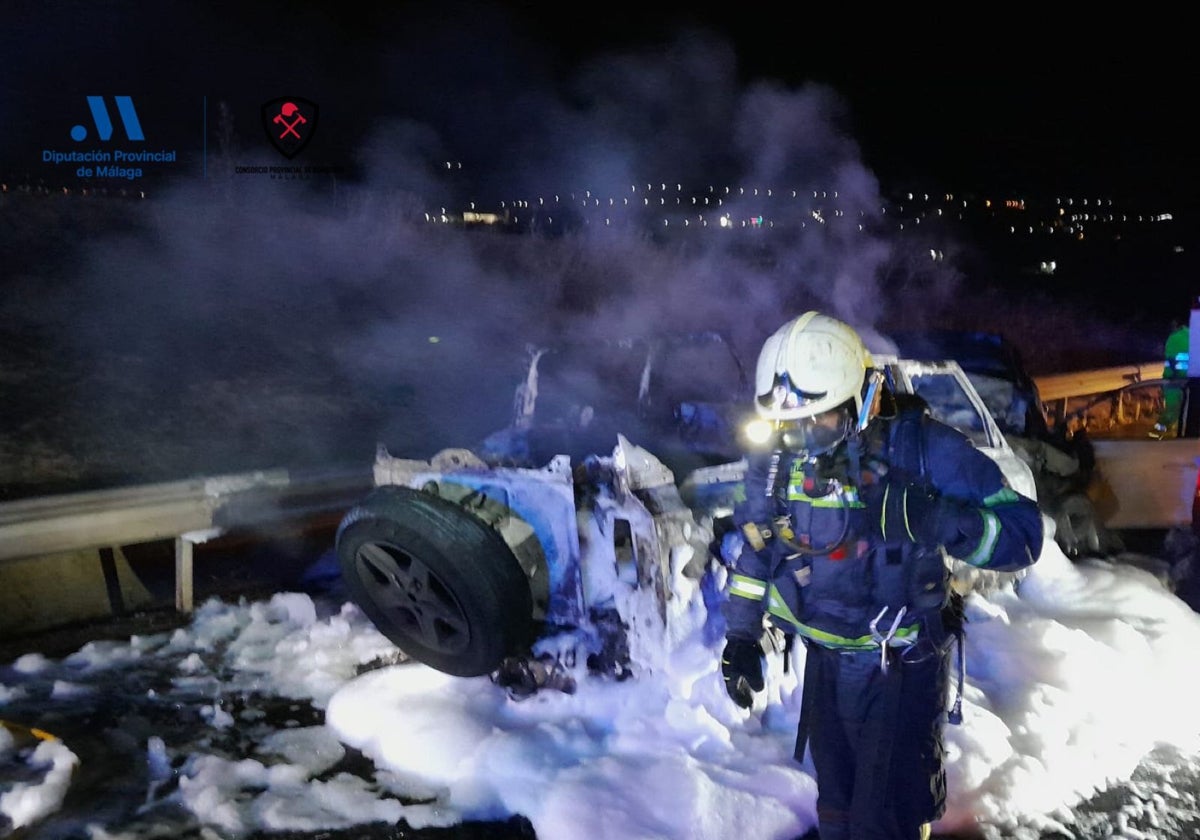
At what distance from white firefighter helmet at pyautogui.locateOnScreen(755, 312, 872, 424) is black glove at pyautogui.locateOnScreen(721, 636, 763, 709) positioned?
82 cm

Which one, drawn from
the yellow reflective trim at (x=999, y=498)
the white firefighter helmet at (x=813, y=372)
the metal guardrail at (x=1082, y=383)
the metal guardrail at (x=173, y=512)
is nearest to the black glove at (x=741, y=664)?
the white firefighter helmet at (x=813, y=372)

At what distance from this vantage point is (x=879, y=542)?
2.80 metres

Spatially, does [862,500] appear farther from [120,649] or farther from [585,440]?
[120,649]

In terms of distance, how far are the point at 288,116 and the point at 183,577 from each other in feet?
50.0

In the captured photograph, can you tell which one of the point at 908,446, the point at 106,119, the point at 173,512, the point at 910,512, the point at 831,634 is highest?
the point at 106,119

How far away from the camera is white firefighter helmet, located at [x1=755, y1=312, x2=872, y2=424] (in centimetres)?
290

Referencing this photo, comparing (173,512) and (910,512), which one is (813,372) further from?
(173,512)

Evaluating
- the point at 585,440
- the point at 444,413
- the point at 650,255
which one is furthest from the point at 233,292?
the point at 585,440

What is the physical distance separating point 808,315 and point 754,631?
3.68ft

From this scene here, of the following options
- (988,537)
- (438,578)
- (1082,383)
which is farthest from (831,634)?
(1082,383)

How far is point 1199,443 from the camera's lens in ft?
24.2

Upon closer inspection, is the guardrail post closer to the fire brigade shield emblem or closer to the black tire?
the black tire

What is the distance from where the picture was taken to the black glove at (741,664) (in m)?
3.15

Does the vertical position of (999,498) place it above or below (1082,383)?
above
